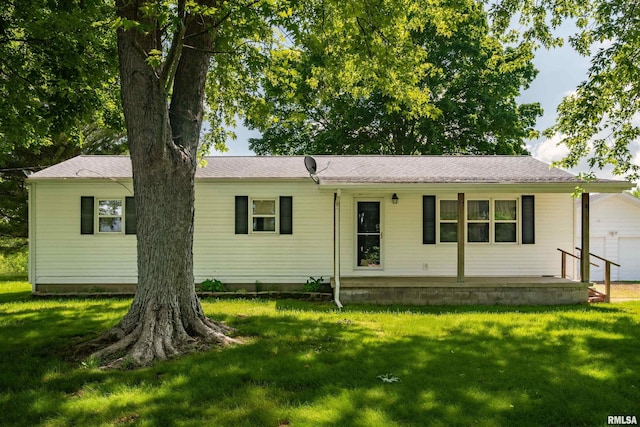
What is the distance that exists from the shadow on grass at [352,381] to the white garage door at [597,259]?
435 inches

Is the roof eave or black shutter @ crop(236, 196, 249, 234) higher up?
the roof eave

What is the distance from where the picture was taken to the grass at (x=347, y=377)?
151 inches

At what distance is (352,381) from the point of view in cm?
461

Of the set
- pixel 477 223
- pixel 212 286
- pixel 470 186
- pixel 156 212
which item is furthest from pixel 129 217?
pixel 477 223

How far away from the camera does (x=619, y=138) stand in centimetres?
866

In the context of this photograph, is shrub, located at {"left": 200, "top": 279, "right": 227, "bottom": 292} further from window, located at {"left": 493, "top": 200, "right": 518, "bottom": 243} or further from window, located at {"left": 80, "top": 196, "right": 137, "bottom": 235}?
window, located at {"left": 493, "top": 200, "right": 518, "bottom": 243}

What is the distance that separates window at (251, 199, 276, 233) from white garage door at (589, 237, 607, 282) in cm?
1273

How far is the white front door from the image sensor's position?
1142 centimetres

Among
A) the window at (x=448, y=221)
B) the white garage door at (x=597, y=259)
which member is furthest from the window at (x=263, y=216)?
the white garage door at (x=597, y=259)

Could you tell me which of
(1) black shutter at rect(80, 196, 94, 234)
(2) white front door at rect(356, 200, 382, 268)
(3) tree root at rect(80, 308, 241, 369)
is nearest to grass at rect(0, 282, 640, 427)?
(3) tree root at rect(80, 308, 241, 369)

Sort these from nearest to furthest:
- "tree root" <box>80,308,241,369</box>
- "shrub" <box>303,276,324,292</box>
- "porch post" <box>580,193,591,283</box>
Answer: "tree root" <box>80,308,241,369</box>
"porch post" <box>580,193,591,283</box>
"shrub" <box>303,276,324,292</box>

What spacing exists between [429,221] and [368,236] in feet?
5.39

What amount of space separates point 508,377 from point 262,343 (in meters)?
3.15

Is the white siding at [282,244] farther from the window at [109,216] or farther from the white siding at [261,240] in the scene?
the window at [109,216]
